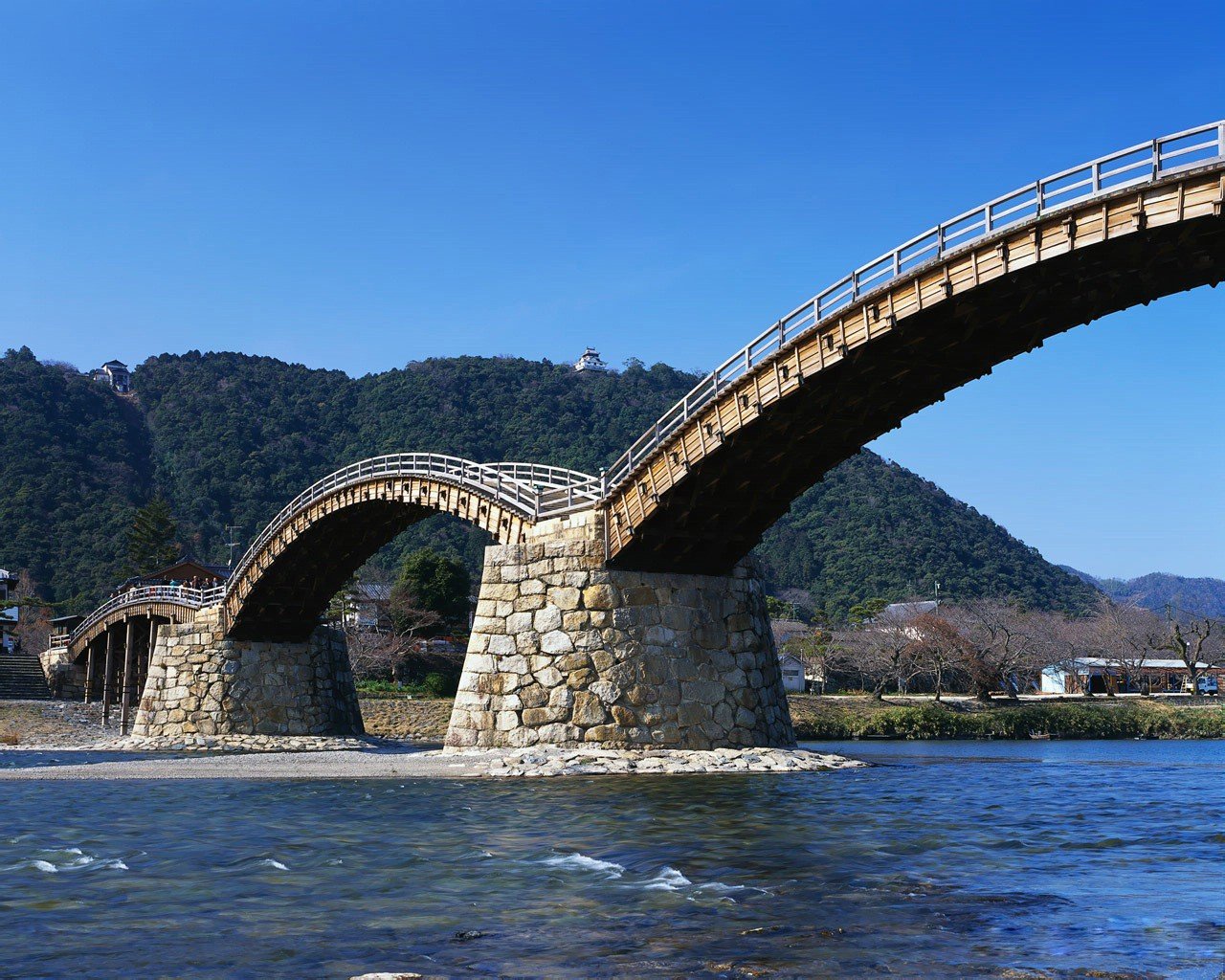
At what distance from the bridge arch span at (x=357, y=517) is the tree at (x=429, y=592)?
62.9ft

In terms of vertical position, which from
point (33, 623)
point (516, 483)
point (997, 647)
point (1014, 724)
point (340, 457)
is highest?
point (340, 457)

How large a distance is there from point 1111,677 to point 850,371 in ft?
218

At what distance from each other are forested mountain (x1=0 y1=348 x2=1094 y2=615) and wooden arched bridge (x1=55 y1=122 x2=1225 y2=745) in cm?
7267

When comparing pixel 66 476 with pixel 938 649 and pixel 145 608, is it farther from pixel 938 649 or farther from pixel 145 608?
pixel 938 649

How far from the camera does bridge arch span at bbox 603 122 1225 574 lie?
768 inches

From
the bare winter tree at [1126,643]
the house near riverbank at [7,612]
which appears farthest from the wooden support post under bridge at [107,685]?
the bare winter tree at [1126,643]

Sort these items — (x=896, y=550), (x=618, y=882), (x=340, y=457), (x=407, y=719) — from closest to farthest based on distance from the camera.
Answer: (x=618, y=882), (x=407, y=719), (x=896, y=550), (x=340, y=457)

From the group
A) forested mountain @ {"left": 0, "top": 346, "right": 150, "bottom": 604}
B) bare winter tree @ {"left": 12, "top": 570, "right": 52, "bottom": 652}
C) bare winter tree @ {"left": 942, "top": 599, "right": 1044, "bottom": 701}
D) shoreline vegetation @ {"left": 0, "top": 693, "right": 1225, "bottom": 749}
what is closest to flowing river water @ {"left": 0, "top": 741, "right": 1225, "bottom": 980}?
shoreline vegetation @ {"left": 0, "top": 693, "right": 1225, "bottom": 749}

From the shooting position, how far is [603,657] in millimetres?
29375

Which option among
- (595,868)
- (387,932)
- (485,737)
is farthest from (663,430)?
(387,932)

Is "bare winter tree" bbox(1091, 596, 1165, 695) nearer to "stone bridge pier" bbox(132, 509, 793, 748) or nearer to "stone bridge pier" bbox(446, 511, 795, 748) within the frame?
"stone bridge pier" bbox(132, 509, 793, 748)

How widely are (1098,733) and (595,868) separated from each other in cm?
4896

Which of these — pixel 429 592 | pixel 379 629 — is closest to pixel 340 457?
pixel 379 629

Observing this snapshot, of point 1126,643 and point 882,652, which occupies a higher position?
point 1126,643
